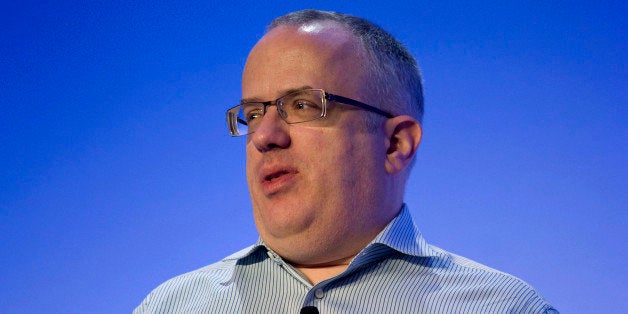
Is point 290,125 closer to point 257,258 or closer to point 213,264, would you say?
point 257,258

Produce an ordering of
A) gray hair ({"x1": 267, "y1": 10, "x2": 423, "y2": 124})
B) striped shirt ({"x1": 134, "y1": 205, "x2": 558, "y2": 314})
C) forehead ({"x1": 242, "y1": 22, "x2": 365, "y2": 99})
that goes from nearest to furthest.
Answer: striped shirt ({"x1": 134, "y1": 205, "x2": 558, "y2": 314}), forehead ({"x1": 242, "y1": 22, "x2": 365, "y2": 99}), gray hair ({"x1": 267, "y1": 10, "x2": 423, "y2": 124})

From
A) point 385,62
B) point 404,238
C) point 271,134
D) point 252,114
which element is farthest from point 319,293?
point 385,62

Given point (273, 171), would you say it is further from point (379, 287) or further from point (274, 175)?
point (379, 287)

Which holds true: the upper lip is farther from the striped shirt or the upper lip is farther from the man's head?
the striped shirt

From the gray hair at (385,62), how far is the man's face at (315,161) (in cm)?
5

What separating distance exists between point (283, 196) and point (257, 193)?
0.11 m

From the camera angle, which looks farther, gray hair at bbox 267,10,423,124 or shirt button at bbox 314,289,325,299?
gray hair at bbox 267,10,423,124

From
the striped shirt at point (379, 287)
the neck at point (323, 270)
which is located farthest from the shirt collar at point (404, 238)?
the neck at point (323, 270)

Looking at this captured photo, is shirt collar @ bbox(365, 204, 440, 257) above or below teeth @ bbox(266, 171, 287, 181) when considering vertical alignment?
below

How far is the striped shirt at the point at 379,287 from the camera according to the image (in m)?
1.58

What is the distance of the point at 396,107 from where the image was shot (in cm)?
182

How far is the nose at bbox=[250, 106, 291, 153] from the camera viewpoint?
1.63 metres

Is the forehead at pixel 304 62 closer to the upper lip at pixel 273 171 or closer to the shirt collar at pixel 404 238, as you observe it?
the upper lip at pixel 273 171

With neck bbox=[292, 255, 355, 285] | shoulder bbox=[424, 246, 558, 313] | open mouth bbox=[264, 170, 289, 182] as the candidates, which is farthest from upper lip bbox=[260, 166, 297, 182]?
shoulder bbox=[424, 246, 558, 313]
